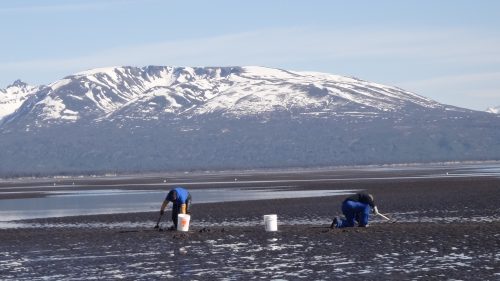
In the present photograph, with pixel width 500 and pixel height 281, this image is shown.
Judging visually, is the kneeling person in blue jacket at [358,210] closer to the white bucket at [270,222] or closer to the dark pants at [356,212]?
the dark pants at [356,212]

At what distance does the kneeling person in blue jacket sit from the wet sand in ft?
1.83

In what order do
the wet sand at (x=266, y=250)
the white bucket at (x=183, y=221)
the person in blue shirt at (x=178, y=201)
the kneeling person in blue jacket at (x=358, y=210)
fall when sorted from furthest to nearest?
the person in blue shirt at (x=178, y=201) → the white bucket at (x=183, y=221) → the kneeling person in blue jacket at (x=358, y=210) → the wet sand at (x=266, y=250)

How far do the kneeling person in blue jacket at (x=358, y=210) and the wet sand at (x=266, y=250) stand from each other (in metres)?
0.56

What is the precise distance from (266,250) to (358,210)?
631cm

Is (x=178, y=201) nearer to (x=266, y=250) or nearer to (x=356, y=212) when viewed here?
(x=356, y=212)

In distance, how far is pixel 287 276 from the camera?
24.9m

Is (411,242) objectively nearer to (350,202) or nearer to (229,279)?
(350,202)

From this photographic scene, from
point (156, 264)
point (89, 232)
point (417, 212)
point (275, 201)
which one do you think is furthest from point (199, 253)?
point (275, 201)

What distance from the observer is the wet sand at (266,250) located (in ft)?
83.9

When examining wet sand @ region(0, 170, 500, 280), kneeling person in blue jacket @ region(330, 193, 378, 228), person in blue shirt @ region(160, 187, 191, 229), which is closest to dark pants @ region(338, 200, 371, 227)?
kneeling person in blue jacket @ region(330, 193, 378, 228)

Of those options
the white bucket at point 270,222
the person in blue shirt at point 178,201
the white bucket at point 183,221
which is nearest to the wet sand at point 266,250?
the white bucket at point 270,222

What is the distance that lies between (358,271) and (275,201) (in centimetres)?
3672

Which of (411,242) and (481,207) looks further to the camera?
(481,207)

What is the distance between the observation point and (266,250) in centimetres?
3056
